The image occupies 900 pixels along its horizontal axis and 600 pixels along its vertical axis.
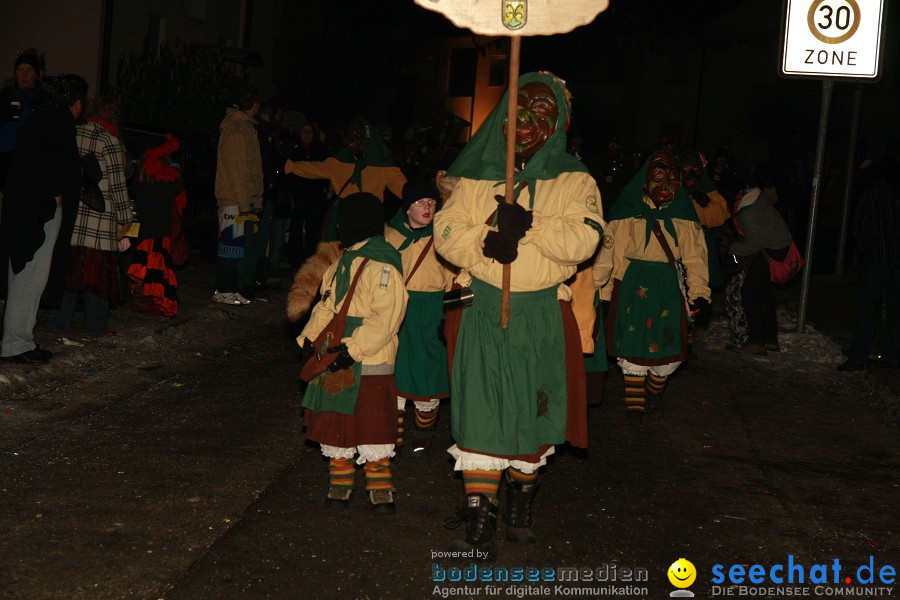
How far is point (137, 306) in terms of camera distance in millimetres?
11344

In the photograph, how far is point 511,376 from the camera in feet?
17.7

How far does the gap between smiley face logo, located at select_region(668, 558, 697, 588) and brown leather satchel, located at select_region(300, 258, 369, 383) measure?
1.94m

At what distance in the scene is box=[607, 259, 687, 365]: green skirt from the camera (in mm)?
8352

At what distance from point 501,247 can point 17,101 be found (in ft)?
17.0

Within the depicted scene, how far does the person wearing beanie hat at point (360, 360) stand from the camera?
5.77m

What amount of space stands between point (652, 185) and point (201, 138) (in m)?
9.21

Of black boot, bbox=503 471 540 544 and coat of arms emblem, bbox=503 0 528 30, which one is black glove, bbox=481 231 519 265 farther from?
black boot, bbox=503 471 540 544

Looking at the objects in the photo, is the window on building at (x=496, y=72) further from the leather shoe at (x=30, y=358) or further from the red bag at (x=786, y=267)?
the leather shoe at (x=30, y=358)

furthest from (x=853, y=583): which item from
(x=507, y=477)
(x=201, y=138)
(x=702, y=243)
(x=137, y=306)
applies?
(x=201, y=138)

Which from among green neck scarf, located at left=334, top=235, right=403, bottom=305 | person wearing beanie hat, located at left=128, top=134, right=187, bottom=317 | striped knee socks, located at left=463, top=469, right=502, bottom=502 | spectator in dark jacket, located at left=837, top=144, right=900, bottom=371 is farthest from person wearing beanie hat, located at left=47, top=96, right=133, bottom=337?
spectator in dark jacket, located at left=837, top=144, right=900, bottom=371

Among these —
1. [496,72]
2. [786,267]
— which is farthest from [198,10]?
[496,72]

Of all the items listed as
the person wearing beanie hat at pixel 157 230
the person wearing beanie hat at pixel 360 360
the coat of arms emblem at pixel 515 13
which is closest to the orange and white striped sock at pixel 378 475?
the person wearing beanie hat at pixel 360 360

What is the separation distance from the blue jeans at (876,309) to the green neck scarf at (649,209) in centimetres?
348

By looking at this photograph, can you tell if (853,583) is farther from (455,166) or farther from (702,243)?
(702,243)
